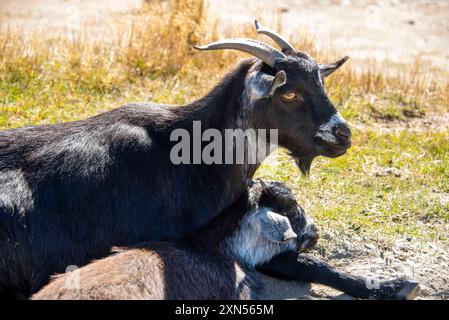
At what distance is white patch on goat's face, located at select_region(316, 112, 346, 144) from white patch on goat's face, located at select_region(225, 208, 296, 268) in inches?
33.6

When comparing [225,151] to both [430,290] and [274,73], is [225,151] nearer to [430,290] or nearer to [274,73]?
[274,73]

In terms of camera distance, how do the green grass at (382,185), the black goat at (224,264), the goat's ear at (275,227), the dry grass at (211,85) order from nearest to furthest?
the black goat at (224,264), the goat's ear at (275,227), the green grass at (382,185), the dry grass at (211,85)

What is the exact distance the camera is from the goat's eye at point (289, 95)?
714 cm

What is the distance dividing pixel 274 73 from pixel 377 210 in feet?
7.00

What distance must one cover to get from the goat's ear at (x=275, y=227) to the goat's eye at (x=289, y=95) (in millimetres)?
1036

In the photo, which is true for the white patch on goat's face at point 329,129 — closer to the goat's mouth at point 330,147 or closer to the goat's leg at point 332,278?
the goat's mouth at point 330,147

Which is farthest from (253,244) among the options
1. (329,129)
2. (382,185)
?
(382,185)

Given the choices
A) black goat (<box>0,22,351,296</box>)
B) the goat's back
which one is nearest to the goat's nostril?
black goat (<box>0,22,351,296</box>)

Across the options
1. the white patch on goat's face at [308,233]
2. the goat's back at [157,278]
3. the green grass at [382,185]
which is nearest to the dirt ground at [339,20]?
the green grass at [382,185]

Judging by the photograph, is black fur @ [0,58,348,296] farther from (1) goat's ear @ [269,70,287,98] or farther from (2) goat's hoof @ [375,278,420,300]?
(2) goat's hoof @ [375,278,420,300]

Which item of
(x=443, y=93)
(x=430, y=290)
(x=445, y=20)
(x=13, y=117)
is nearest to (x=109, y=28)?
(x=13, y=117)

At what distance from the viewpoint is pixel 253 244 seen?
728 centimetres

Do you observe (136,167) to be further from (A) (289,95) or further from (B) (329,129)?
(B) (329,129)

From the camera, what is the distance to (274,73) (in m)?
7.16
